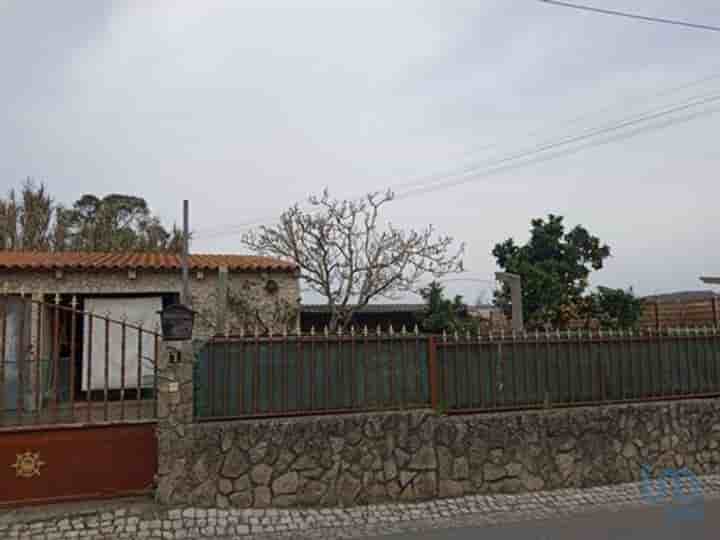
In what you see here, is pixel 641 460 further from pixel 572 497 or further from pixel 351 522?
pixel 351 522

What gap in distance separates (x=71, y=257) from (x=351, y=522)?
28.4 ft

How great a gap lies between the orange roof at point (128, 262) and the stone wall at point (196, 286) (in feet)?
0.46

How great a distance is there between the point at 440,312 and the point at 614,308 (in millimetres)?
4229

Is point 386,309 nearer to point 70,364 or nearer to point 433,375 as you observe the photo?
point 433,375

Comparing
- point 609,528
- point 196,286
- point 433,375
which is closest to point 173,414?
point 433,375

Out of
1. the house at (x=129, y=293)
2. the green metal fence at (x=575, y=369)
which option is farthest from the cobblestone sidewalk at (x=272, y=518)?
the house at (x=129, y=293)

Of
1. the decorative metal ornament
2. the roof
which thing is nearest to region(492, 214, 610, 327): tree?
the roof

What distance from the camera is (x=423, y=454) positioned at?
6.71m

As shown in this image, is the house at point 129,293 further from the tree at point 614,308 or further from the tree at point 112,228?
the tree at point 112,228

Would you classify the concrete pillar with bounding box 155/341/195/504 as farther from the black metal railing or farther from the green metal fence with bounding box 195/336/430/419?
the black metal railing

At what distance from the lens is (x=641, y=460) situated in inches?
291

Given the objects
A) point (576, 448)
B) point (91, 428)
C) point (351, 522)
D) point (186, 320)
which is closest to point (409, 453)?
point (351, 522)

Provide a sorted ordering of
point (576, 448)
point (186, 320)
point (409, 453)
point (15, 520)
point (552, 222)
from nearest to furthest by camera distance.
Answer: point (15, 520) < point (186, 320) < point (409, 453) < point (576, 448) < point (552, 222)

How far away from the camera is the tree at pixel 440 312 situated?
13.4 metres
